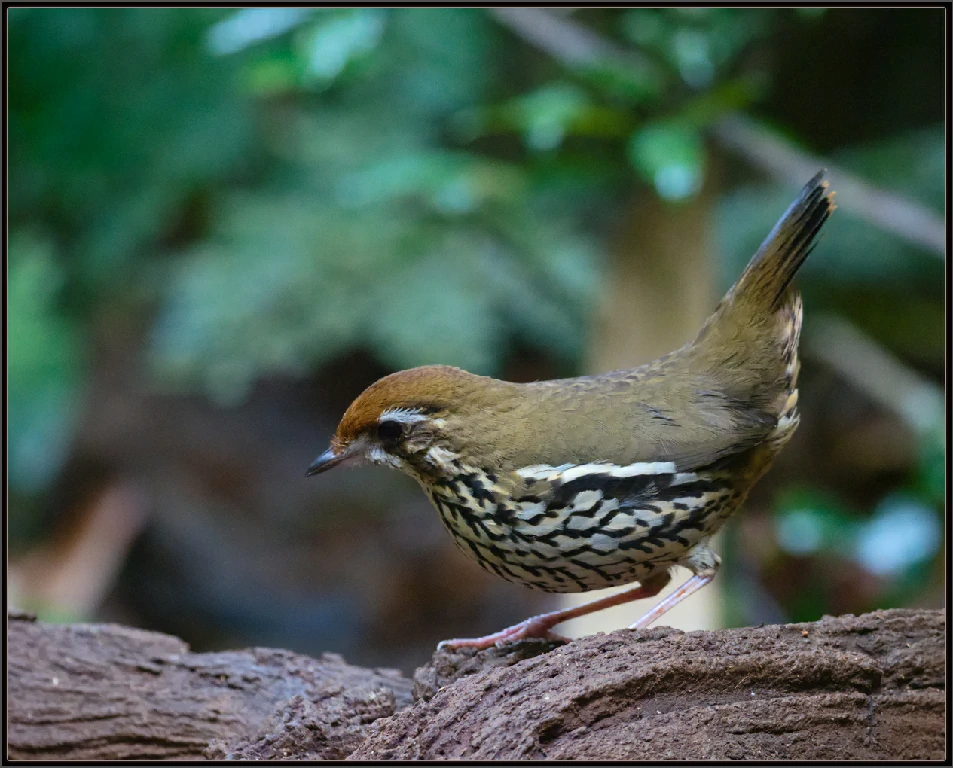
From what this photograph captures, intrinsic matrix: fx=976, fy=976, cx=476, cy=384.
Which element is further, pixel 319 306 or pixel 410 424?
pixel 319 306

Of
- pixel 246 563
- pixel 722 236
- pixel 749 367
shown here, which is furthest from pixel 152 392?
pixel 749 367

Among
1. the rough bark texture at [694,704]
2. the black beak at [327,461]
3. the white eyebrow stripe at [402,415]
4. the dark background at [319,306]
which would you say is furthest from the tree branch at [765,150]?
the black beak at [327,461]

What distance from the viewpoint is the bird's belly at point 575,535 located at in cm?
279

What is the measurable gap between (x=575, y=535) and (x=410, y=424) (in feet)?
1.96

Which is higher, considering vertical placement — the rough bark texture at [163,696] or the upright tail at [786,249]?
the upright tail at [786,249]

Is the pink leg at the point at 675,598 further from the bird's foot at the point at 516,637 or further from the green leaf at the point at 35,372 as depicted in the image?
the green leaf at the point at 35,372

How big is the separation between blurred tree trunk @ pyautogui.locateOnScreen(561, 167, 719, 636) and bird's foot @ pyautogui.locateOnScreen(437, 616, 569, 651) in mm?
2090

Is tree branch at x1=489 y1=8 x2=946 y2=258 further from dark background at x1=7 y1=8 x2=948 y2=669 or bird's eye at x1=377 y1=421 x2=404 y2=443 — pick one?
bird's eye at x1=377 y1=421 x2=404 y2=443

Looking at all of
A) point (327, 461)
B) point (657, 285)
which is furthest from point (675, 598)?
point (657, 285)

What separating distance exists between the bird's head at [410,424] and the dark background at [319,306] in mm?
3201

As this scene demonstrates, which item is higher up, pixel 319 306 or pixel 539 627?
pixel 319 306

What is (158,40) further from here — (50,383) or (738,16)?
(738,16)

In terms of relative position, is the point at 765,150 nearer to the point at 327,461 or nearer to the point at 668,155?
the point at 668,155

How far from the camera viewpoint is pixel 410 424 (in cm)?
295
